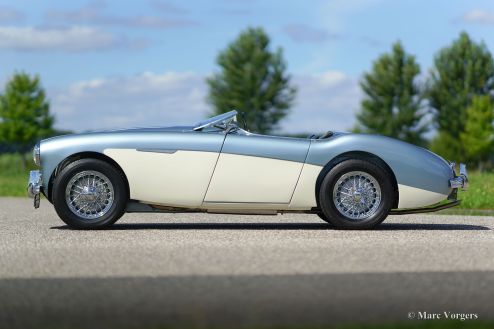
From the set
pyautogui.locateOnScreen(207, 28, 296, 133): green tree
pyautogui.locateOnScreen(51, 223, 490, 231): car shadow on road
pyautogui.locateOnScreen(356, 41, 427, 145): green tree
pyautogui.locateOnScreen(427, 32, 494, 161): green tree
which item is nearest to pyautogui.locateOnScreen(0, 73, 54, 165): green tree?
pyautogui.locateOnScreen(207, 28, 296, 133): green tree

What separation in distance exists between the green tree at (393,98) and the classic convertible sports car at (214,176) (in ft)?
195

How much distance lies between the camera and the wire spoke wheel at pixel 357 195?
9.94 meters

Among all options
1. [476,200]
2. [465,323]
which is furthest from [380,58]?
[465,323]

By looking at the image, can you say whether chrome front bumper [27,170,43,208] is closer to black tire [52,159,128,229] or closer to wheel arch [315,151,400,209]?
black tire [52,159,128,229]

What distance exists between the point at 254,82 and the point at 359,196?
57776 mm

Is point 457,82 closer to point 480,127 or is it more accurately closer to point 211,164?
point 480,127

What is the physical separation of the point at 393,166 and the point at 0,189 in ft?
57.8

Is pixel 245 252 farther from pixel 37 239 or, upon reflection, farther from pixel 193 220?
pixel 193 220

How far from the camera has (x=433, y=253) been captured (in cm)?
800

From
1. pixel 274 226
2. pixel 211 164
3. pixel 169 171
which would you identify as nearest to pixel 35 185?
pixel 169 171

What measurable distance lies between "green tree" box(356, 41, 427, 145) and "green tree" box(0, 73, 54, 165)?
924 inches

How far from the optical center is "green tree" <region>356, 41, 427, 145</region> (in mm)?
69062

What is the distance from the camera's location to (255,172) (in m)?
9.88

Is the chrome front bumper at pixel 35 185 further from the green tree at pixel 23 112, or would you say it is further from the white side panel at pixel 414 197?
the green tree at pixel 23 112
